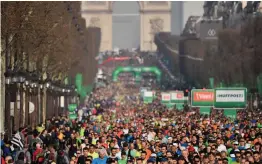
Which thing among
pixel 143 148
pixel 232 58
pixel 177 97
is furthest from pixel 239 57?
pixel 143 148

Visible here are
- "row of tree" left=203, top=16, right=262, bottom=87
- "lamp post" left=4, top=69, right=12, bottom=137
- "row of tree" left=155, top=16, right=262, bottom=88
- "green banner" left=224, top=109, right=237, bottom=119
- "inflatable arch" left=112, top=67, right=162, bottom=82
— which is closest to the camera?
"lamp post" left=4, top=69, right=12, bottom=137

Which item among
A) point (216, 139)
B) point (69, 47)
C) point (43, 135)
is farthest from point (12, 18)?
point (69, 47)

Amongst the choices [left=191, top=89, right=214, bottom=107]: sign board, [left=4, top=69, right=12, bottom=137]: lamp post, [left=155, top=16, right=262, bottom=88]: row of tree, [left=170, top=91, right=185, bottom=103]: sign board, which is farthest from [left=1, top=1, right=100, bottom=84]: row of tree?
[left=155, top=16, right=262, bottom=88]: row of tree

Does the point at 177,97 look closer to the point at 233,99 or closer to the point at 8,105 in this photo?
the point at 8,105

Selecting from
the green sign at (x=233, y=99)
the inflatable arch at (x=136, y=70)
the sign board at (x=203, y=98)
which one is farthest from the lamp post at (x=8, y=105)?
the inflatable arch at (x=136, y=70)

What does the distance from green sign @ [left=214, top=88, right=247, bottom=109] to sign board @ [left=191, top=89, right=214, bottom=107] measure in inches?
197

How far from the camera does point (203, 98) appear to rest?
43.5 meters

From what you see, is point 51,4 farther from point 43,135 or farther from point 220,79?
point 220,79

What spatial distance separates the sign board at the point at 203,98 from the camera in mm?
43094

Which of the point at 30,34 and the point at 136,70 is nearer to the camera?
the point at 30,34

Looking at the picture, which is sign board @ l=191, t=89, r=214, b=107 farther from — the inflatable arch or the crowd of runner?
the inflatable arch

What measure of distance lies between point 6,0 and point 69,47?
2929cm

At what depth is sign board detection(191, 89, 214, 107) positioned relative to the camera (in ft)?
141

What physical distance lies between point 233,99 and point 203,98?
649 cm
